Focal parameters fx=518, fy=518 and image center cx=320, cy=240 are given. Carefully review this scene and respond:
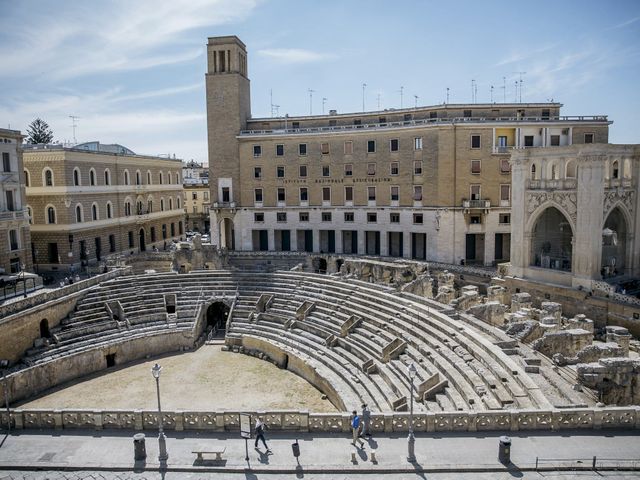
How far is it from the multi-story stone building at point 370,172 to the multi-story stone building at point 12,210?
1867 centimetres

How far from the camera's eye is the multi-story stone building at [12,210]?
3469 centimetres

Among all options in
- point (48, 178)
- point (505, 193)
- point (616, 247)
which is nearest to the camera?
point (616, 247)

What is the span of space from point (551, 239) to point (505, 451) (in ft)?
80.2

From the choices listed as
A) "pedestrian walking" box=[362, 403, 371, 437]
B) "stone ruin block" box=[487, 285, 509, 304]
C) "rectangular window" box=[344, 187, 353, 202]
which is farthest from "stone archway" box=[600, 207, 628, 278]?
"rectangular window" box=[344, 187, 353, 202]

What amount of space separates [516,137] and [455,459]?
35.0m

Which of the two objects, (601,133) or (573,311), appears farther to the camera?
(601,133)

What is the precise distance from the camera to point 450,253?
43719mm

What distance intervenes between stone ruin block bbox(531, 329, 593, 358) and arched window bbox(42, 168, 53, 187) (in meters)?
37.1

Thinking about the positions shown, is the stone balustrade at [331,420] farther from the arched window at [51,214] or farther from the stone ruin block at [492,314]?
the arched window at [51,214]

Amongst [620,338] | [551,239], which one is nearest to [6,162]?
[551,239]

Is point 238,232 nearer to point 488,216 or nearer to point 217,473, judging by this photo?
point 488,216

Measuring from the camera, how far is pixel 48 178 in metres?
41.0

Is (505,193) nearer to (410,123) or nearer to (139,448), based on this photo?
(410,123)

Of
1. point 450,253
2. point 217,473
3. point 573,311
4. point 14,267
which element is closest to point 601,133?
point 450,253
